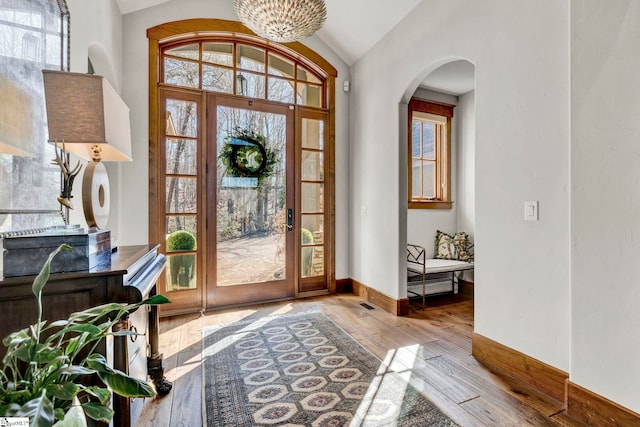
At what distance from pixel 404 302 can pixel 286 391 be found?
1.76 meters

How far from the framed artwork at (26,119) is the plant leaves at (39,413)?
862 mm

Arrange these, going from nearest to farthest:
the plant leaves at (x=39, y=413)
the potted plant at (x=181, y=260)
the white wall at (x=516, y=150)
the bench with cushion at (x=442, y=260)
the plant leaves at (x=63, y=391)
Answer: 1. the plant leaves at (x=39, y=413)
2. the plant leaves at (x=63, y=391)
3. the white wall at (x=516, y=150)
4. the potted plant at (x=181, y=260)
5. the bench with cushion at (x=442, y=260)

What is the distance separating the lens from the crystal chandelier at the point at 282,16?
→ 223cm

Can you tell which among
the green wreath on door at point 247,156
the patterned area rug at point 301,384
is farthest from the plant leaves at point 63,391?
the green wreath on door at point 247,156

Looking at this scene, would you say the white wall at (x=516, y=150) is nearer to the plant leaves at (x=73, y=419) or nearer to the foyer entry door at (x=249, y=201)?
the foyer entry door at (x=249, y=201)

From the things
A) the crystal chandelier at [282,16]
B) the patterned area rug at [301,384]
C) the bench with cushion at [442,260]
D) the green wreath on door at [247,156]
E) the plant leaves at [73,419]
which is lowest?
the patterned area rug at [301,384]

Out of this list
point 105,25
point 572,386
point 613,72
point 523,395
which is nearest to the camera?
point 613,72

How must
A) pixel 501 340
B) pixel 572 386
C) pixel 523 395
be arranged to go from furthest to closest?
1. pixel 501 340
2. pixel 523 395
3. pixel 572 386

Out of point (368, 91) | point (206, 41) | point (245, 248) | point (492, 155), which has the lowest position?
point (245, 248)

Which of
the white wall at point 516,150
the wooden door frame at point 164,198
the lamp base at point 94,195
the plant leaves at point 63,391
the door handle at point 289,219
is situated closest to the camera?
the plant leaves at point 63,391

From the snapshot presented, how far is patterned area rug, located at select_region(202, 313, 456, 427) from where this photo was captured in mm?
1686

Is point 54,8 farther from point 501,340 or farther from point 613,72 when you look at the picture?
point 501,340

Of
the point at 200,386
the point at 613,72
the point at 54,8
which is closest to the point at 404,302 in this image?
the point at 200,386

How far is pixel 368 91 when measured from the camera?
3771 millimetres
